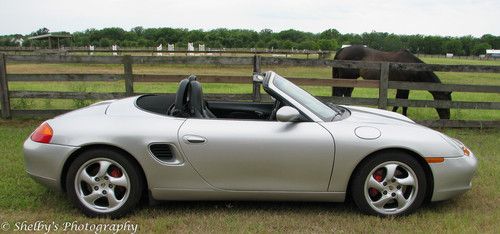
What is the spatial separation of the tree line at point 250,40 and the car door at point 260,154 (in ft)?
178

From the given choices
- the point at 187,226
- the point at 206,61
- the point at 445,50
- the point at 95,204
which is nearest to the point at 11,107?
the point at 206,61

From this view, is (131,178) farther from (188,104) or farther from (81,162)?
(188,104)

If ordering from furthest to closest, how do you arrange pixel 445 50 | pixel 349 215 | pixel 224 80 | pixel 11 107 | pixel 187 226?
pixel 445 50 < pixel 11 107 < pixel 224 80 < pixel 349 215 < pixel 187 226

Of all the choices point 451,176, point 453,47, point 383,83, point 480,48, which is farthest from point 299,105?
point 480,48

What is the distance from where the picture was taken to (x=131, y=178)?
3891 mm

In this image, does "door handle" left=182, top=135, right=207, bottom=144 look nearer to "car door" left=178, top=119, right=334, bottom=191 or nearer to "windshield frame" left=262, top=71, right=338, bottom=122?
"car door" left=178, top=119, right=334, bottom=191

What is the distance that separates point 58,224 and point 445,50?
119148 mm

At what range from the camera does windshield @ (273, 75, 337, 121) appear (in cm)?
416

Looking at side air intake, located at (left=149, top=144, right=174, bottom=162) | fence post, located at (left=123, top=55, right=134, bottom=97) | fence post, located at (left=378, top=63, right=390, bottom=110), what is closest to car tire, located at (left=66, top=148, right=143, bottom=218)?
side air intake, located at (left=149, top=144, right=174, bottom=162)

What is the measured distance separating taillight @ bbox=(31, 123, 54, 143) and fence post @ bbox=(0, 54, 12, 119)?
5.19 meters

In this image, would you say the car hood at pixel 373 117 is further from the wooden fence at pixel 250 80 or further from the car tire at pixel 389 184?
the wooden fence at pixel 250 80

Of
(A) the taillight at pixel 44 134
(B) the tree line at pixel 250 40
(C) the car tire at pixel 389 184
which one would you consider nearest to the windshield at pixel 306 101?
(C) the car tire at pixel 389 184

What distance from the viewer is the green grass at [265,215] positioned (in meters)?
3.81

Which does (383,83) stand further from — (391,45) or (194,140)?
(391,45)
